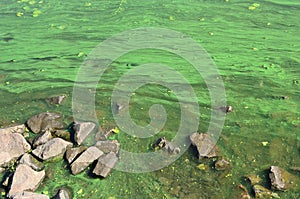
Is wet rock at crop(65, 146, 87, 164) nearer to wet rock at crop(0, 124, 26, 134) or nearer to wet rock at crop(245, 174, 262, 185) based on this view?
wet rock at crop(0, 124, 26, 134)

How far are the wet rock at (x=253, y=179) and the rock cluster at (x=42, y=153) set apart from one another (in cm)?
98

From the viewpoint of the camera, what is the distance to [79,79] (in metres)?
3.97

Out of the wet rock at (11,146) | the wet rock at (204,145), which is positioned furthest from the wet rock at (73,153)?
the wet rock at (204,145)

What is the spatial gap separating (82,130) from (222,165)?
117cm

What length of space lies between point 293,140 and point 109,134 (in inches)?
57.7

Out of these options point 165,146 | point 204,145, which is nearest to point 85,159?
point 165,146

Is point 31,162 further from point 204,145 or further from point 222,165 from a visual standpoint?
point 222,165

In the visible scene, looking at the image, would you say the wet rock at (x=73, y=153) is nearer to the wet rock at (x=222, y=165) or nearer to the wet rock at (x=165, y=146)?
the wet rock at (x=165, y=146)

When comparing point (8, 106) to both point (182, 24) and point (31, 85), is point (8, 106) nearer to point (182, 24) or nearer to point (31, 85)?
point (31, 85)

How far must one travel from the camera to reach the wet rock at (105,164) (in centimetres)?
283

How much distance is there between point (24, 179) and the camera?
277cm

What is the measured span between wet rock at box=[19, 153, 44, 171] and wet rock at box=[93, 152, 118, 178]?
→ 1.51ft

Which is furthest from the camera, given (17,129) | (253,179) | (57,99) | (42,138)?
(57,99)

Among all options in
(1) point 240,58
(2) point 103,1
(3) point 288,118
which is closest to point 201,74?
(1) point 240,58
